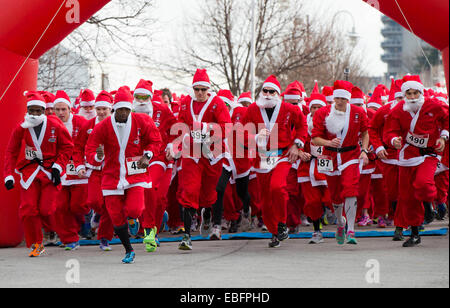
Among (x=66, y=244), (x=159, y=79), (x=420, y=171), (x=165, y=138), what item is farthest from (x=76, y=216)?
(x=159, y=79)

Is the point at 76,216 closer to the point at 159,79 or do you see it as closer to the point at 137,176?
the point at 137,176

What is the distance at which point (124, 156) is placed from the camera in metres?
9.59

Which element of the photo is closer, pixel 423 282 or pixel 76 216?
pixel 423 282

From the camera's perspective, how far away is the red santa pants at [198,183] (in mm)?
10531

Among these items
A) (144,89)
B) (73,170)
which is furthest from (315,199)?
(73,170)

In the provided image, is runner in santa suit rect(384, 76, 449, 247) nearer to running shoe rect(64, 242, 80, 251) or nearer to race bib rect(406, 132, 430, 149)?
race bib rect(406, 132, 430, 149)

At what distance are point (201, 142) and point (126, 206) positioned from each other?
1798 mm

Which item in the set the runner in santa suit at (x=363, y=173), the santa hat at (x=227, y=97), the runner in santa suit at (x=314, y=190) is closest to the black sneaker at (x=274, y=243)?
the runner in santa suit at (x=314, y=190)

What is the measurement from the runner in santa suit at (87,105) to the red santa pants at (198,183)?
2687 millimetres

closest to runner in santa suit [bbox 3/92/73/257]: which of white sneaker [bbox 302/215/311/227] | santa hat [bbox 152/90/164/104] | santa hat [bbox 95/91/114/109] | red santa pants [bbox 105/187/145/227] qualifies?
santa hat [bbox 95/91/114/109]

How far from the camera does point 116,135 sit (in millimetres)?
9562

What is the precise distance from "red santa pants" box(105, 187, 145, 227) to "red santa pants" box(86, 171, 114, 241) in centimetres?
129

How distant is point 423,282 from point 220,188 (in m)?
5.30

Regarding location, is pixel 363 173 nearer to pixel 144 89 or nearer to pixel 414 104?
pixel 414 104
